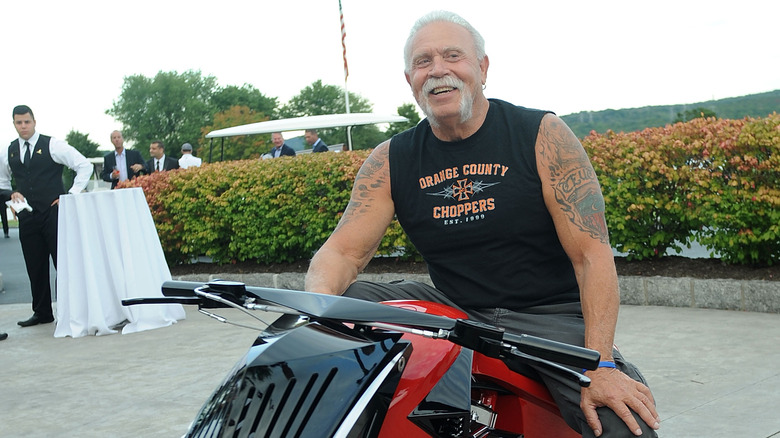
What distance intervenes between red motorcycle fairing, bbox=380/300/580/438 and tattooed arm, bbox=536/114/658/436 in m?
0.20

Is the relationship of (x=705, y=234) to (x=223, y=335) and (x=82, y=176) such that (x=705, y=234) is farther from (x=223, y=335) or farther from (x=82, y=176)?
(x=82, y=176)

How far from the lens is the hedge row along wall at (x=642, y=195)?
5715 millimetres

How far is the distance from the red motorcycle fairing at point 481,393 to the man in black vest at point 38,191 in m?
6.54

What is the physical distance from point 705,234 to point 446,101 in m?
4.43

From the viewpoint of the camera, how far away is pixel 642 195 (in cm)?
645

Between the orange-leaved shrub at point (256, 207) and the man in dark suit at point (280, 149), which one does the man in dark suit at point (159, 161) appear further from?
the orange-leaved shrub at point (256, 207)

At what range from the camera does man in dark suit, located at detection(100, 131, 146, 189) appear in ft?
39.8

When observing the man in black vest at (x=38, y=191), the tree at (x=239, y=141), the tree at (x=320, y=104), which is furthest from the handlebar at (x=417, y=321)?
the tree at (x=320, y=104)

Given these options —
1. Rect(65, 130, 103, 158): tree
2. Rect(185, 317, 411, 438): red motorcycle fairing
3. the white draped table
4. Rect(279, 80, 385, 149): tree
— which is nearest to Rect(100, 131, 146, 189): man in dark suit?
the white draped table

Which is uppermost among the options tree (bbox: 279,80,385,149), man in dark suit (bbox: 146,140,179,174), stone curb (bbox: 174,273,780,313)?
tree (bbox: 279,80,385,149)

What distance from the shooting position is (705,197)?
5.93 m

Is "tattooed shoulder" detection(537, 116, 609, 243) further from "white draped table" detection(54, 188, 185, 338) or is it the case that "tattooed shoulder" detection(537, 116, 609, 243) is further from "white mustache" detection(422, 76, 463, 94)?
"white draped table" detection(54, 188, 185, 338)

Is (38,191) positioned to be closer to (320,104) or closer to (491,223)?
(491,223)

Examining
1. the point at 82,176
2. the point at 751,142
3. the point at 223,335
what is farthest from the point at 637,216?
the point at 82,176
